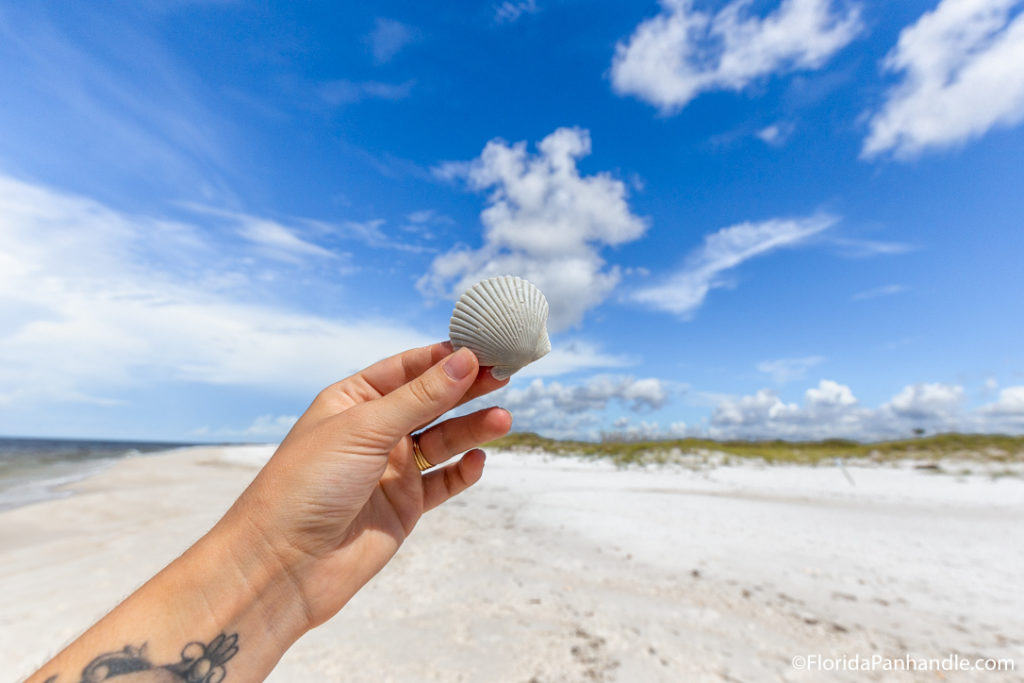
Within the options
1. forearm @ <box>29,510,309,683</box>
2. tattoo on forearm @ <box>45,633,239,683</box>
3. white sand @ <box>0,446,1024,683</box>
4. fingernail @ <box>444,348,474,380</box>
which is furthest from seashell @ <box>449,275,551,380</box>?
white sand @ <box>0,446,1024,683</box>

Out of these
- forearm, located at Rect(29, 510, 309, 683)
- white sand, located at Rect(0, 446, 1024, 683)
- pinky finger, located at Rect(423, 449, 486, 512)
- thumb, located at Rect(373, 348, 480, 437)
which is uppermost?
thumb, located at Rect(373, 348, 480, 437)

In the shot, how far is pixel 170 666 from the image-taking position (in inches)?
75.5

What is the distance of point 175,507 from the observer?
11.0m

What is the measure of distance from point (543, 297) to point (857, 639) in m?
4.81

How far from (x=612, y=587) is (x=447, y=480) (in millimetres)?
3961

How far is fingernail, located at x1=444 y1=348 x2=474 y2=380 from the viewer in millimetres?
2225

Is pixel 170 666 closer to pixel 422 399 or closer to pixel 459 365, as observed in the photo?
pixel 422 399

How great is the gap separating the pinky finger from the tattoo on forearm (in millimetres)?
1170

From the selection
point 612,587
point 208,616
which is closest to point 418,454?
point 208,616

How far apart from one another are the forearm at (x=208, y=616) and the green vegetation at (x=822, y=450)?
63.7 feet

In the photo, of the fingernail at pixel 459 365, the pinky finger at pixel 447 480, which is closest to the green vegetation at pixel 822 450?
the pinky finger at pixel 447 480

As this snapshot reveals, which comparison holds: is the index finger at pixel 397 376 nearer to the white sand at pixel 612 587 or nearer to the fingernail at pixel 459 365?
the fingernail at pixel 459 365

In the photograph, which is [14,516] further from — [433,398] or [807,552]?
[807,552]

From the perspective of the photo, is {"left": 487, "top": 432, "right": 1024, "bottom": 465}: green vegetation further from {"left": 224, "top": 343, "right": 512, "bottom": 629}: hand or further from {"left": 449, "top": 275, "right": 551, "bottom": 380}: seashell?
{"left": 224, "top": 343, "right": 512, "bottom": 629}: hand
